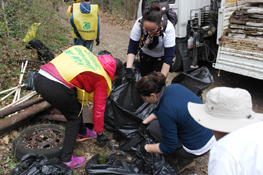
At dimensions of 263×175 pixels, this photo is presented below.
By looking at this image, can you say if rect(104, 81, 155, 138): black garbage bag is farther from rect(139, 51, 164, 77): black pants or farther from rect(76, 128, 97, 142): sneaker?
rect(139, 51, 164, 77): black pants

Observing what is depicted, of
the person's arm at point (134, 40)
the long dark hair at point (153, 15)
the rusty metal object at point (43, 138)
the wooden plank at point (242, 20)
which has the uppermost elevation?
the long dark hair at point (153, 15)

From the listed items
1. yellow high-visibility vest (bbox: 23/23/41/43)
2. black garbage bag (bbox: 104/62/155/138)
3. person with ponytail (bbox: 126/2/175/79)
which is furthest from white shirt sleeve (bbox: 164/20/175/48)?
yellow high-visibility vest (bbox: 23/23/41/43)

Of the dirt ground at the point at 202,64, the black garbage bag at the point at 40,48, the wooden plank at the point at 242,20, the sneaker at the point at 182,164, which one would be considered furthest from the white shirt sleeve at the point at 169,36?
the black garbage bag at the point at 40,48

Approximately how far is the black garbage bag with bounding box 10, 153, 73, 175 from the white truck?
328 centimetres

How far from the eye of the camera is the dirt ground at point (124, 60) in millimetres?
2402

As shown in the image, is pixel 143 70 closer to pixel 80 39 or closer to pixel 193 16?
pixel 80 39

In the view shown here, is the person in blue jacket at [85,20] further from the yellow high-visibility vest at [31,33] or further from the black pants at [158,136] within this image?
the black pants at [158,136]

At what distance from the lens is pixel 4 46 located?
3.65 meters

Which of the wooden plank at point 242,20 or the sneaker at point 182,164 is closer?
the sneaker at point 182,164

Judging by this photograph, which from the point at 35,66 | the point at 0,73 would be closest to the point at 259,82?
the point at 35,66

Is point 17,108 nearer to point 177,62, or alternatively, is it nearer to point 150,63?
point 150,63

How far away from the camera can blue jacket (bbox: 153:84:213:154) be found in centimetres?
169

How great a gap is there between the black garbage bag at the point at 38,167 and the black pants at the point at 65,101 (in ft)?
0.65

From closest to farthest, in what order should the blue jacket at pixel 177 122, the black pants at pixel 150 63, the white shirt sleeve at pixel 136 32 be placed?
the blue jacket at pixel 177 122 < the white shirt sleeve at pixel 136 32 < the black pants at pixel 150 63
